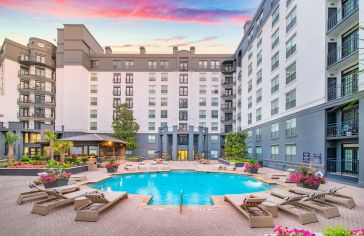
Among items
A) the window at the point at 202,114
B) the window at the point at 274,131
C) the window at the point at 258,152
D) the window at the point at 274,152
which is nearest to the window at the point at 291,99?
the window at the point at 274,131

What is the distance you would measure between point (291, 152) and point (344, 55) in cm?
1181

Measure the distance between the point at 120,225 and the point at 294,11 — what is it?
95.3 feet

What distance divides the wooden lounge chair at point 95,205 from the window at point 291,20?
26633 millimetres

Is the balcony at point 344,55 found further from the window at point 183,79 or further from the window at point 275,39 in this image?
the window at point 183,79

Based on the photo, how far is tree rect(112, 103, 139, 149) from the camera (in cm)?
4822

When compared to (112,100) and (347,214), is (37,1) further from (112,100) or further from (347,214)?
(112,100)

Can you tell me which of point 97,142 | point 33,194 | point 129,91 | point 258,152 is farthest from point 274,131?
point 129,91

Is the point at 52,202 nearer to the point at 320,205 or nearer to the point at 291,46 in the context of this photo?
the point at 320,205

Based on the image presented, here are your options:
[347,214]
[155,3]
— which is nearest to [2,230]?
[155,3]

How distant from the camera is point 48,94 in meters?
53.8

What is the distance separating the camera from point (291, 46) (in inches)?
1069

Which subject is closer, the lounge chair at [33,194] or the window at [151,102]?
the lounge chair at [33,194]

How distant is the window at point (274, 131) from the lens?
1205 inches

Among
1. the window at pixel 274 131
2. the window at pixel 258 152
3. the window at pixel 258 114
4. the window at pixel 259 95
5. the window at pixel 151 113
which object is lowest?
the window at pixel 258 152
